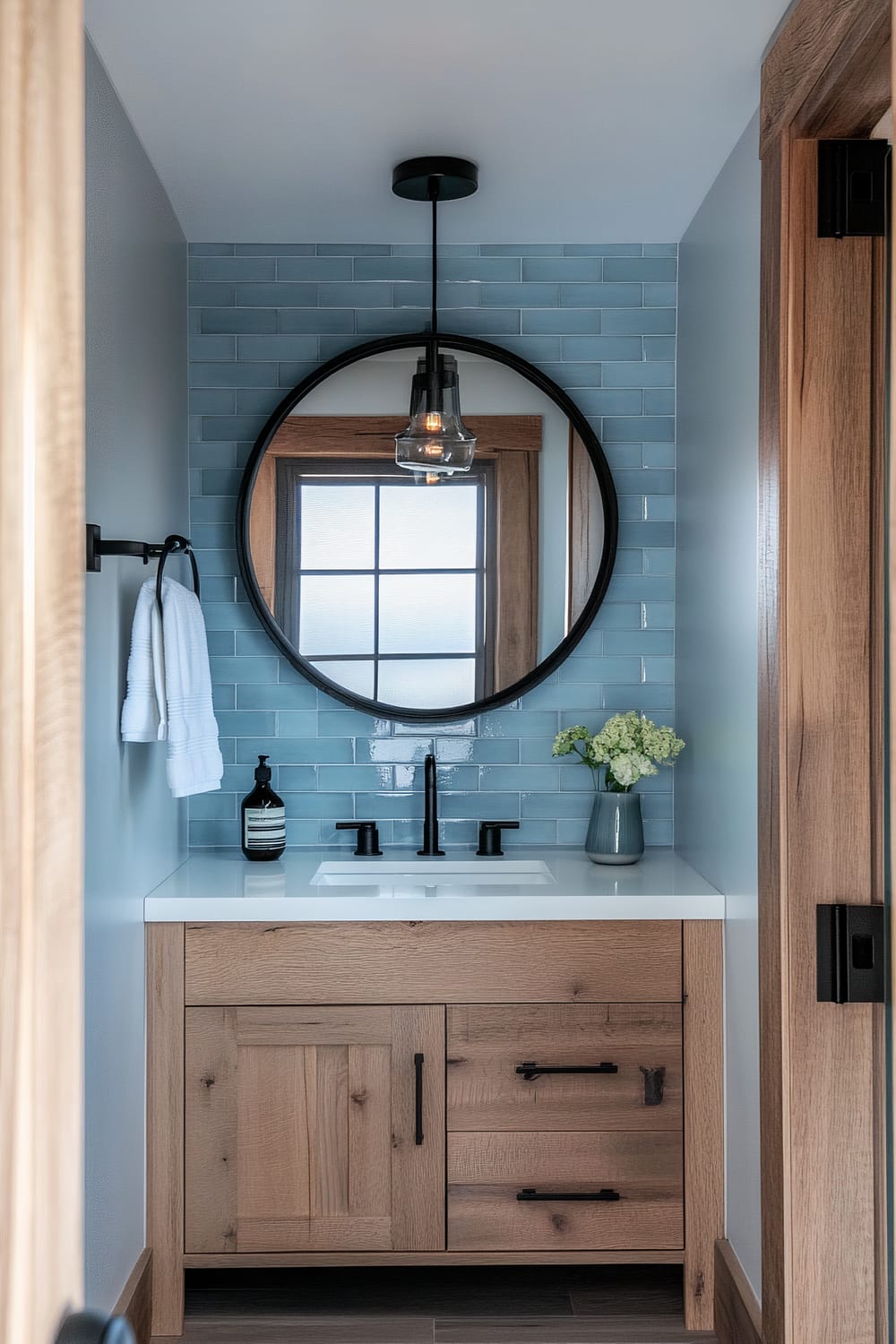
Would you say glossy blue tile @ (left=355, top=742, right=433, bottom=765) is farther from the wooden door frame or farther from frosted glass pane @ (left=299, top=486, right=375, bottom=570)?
the wooden door frame

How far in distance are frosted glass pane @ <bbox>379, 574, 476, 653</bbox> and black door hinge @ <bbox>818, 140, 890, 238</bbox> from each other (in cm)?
133

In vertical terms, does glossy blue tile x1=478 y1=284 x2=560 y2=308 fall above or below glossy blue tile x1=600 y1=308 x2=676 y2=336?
above

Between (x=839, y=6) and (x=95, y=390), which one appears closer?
(x=839, y=6)

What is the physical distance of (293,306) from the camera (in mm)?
2934

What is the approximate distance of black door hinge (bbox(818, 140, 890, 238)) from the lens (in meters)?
1.76

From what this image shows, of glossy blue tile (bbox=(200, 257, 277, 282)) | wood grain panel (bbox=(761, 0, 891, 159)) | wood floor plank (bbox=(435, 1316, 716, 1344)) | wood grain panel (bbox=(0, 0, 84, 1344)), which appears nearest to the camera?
wood grain panel (bbox=(0, 0, 84, 1344))

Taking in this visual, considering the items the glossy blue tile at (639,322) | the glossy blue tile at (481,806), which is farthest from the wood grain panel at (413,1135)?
the glossy blue tile at (639,322)

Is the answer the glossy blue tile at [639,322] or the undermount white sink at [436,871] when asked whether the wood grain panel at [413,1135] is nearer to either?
the undermount white sink at [436,871]

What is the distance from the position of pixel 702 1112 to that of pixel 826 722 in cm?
104

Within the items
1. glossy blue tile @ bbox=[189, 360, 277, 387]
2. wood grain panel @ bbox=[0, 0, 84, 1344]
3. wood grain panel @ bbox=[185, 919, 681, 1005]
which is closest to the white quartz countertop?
wood grain panel @ bbox=[185, 919, 681, 1005]

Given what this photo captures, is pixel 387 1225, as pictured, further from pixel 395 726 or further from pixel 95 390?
pixel 95 390

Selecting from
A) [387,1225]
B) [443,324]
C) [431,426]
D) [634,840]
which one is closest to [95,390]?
[431,426]

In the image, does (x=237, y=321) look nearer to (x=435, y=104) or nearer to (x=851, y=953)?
(x=435, y=104)

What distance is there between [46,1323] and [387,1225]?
2.04m
